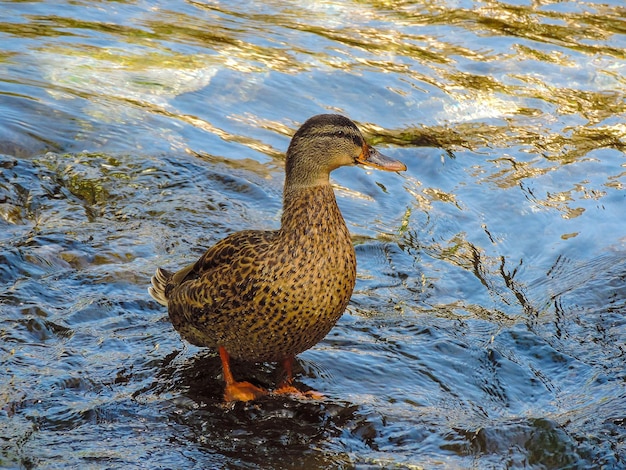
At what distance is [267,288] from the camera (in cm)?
452

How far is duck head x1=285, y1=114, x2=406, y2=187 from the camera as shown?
4.86 m

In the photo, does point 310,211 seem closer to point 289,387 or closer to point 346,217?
point 289,387

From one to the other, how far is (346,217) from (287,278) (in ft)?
9.26

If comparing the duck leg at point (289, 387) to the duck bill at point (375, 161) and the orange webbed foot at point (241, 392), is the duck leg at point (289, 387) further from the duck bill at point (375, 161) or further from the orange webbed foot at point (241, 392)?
the duck bill at point (375, 161)

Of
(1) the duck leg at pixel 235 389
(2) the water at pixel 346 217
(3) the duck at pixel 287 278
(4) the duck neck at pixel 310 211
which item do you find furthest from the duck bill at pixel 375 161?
(1) the duck leg at pixel 235 389

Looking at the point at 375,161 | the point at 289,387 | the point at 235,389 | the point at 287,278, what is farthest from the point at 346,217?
the point at 287,278

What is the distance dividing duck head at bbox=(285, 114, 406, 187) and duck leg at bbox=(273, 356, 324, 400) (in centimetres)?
96

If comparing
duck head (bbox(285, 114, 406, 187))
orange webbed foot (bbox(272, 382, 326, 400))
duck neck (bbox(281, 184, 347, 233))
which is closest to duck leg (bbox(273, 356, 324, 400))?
orange webbed foot (bbox(272, 382, 326, 400))

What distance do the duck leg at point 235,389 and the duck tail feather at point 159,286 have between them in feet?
1.99

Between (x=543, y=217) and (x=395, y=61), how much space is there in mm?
3373

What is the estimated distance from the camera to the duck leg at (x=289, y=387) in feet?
16.0

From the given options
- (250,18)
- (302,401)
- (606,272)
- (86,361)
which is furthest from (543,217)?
(250,18)

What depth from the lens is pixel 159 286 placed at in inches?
213

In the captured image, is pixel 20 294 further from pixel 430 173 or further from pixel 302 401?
pixel 430 173
